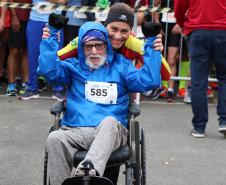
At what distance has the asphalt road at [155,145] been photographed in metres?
5.58

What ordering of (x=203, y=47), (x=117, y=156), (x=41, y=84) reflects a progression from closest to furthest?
(x=117, y=156) → (x=203, y=47) → (x=41, y=84)

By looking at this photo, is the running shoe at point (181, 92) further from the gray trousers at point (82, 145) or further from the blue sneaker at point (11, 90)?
the gray trousers at point (82, 145)

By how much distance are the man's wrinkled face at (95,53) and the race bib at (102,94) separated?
0.47 feet

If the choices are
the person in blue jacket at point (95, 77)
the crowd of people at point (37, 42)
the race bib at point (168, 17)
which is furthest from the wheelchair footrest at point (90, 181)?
the race bib at point (168, 17)

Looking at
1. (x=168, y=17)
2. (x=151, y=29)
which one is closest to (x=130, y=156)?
(x=151, y=29)

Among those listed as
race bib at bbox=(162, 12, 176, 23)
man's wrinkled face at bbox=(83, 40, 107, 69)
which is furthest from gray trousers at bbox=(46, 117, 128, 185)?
race bib at bbox=(162, 12, 176, 23)

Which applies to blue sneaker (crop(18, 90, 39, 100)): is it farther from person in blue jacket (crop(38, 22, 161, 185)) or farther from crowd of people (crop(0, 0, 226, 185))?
person in blue jacket (crop(38, 22, 161, 185))

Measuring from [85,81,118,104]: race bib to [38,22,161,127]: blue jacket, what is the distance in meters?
0.02

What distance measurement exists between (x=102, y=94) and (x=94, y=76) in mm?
163

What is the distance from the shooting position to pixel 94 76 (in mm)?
4629

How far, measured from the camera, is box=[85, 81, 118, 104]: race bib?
15.0 feet

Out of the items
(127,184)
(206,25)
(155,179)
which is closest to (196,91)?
(206,25)

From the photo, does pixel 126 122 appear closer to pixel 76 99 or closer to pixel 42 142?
pixel 76 99

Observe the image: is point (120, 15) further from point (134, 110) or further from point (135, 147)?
point (135, 147)
